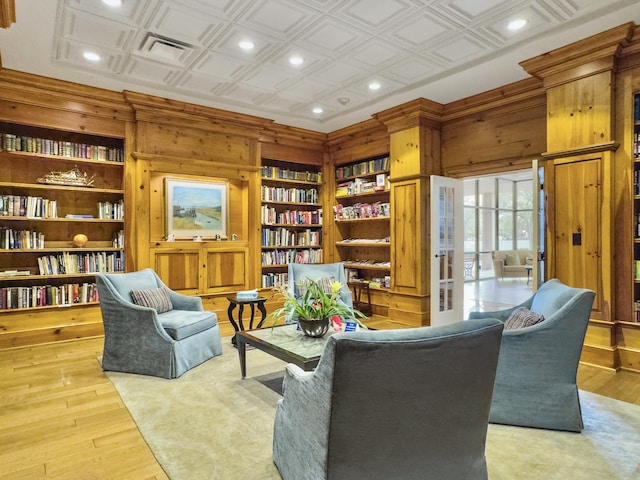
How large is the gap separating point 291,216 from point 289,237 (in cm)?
35

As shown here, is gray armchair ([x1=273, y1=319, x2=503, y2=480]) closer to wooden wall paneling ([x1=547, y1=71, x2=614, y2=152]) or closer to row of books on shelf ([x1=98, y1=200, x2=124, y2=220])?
wooden wall paneling ([x1=547, y1=71, x2=614, y2=152])

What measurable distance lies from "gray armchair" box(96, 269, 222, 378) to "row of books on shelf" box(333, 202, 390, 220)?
3306mm

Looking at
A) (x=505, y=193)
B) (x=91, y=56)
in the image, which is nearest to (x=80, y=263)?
(x=91, y=56)

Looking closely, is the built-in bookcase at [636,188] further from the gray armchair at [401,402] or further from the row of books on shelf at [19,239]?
the row of books on shelf at [19,239]

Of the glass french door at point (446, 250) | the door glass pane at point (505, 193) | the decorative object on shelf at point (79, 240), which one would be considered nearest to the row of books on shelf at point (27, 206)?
the decorative object on shelf at point (79, 240)

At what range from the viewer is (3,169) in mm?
4578

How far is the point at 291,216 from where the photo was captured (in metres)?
6.62

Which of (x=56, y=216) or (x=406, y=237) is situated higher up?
(x=56, y=216)

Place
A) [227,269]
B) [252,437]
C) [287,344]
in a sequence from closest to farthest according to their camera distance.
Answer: [252,437], [287,344], [227,269]

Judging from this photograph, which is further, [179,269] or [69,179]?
[179,269]

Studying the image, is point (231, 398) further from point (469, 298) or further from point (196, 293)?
point (469, 298)

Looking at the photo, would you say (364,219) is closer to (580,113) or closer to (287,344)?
(580,113)

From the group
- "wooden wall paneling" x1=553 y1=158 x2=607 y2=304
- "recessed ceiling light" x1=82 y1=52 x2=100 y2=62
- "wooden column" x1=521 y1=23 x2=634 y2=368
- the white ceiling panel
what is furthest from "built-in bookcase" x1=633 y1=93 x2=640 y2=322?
"recessed ceiling light" x1=82 y1=52 x2=100 y2=62

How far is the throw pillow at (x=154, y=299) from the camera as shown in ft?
12.3
